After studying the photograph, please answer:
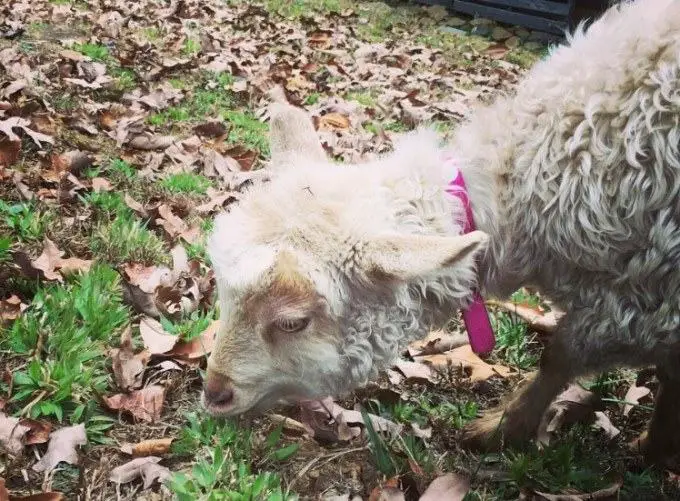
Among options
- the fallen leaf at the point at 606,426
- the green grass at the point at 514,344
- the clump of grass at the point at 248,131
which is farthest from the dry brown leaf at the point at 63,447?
the clump of grass at the point at 248,131

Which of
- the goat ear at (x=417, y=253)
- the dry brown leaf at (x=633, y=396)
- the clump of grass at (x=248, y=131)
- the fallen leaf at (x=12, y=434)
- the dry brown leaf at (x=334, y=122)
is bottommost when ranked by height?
the dry brown leaf at (x=633, y=396)

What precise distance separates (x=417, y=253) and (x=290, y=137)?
3.31ft

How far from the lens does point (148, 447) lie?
246 cm

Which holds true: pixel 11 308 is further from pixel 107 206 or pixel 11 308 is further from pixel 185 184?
pixel 185 184

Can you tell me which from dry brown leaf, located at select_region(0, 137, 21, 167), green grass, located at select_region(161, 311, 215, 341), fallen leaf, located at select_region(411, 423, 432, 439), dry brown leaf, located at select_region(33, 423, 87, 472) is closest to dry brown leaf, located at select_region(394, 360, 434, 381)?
fallen leaf, located at select_region(411, 423, 432, 439)

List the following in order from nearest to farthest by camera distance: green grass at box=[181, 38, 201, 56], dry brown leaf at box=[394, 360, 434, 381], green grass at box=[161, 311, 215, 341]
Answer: green grass at box=[161, 311, 215, 341], dry brown leaf at box=[394, 360, 434, 381], green grass at box=[181, 38, 201, 56]

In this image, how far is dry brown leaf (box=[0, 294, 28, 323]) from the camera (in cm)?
279

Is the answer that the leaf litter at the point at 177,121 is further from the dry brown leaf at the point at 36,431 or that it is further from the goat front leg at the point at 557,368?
the goat front leg at the point at 557,368

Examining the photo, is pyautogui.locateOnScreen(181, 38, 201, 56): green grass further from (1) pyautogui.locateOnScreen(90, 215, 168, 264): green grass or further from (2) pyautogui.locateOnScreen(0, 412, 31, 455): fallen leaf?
(2) pyautogui.locateOnScreen(0, 412, 31, 455): fallen leaf

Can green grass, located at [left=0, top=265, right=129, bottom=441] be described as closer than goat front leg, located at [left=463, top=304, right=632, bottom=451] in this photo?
Yes

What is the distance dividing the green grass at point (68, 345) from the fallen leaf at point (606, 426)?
84.5 inches

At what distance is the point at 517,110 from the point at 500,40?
10.3 metres

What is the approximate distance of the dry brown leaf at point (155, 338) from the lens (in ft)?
9.60

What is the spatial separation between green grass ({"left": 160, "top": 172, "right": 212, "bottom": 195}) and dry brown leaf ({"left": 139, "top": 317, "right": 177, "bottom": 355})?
60.1 inches
